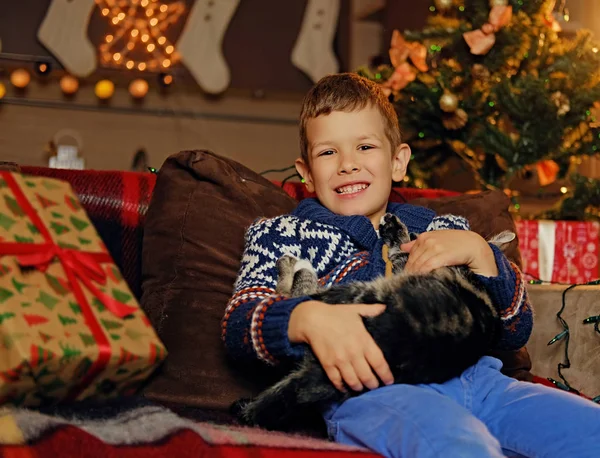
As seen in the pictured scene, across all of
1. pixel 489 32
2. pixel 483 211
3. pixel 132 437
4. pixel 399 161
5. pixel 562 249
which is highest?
pixel 489 32

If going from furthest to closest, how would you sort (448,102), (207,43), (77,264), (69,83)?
(207,43) < (69,83) < (448,102) < (77,264)

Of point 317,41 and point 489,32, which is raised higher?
point 489,32

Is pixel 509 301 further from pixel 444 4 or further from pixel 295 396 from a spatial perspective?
pixel 444 4

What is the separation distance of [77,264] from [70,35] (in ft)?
8.62

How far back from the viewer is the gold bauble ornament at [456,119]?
2.61 metres

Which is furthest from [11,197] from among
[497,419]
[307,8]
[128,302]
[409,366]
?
[307,8]

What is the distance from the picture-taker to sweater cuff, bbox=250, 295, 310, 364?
117cm

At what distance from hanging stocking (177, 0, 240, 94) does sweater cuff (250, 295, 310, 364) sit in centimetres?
278

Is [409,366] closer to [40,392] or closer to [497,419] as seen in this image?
[497,419]

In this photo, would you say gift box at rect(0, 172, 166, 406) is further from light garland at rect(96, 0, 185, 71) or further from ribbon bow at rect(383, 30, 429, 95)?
light garland at rect(96, 0, 185, 71)

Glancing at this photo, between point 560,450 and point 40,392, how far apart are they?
74 cm

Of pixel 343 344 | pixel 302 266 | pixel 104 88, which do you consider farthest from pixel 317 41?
pixel 343 344

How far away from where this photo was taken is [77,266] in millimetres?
1212

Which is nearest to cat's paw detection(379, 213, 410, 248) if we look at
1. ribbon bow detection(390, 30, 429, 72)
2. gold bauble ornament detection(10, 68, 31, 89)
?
→ ribbon bow detection(390, 30, 429, 72)
